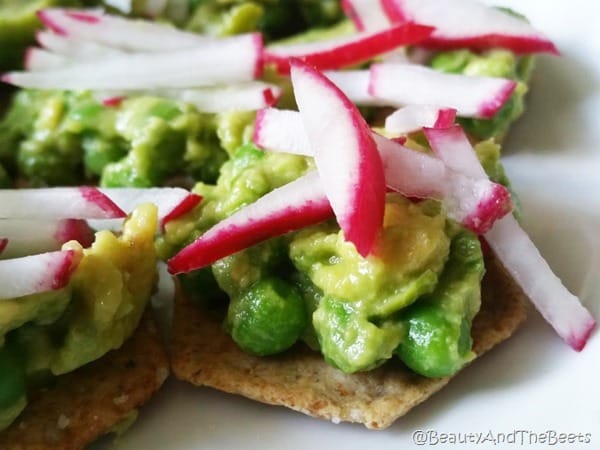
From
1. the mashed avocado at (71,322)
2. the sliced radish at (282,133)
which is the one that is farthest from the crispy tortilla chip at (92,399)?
the sliced radish at (282,133)

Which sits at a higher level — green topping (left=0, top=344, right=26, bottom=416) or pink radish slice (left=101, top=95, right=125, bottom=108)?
pink radish slice (left=101, top=95, right=125, bottom=108)

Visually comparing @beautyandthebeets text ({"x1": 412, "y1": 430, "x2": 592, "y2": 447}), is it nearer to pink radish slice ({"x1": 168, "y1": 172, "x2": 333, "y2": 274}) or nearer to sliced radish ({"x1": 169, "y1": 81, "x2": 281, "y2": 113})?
pink radish slice ({"x1": 168, "y1": 172, "x2": 333, "y2": 274})

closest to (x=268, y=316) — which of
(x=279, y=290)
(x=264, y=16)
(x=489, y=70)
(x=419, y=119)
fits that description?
(x=279, y=290)

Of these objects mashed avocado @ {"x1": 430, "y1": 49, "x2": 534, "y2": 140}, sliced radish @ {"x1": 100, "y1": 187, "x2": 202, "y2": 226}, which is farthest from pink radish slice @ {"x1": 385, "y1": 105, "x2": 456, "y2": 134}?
sliced radish @ {"x1": 100, "y1": 187, "x2": 202, "y2": 226}

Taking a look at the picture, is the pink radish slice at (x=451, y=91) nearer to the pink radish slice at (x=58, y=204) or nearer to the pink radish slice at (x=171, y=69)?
the pink radish slice at (x=171, y=69)

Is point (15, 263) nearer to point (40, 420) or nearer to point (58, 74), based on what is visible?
point (40, 420)

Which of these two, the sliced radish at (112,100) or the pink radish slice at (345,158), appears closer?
the pink radish slice at (345,158)
